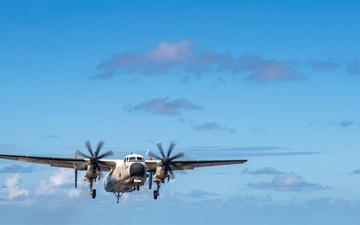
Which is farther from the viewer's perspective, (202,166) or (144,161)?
(202,166)

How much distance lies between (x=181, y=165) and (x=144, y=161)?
11.3 m

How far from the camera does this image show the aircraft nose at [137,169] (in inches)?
3794

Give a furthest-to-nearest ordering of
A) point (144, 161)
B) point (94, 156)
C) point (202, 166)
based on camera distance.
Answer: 1. point (202, 166)
2. point (94, 156)
3. point (144, 161)

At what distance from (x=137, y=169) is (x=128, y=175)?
2.22m

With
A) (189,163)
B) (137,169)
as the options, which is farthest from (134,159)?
(189,163)

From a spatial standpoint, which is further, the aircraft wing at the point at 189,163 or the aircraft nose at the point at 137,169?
the aircraft wing at the point at 189,163

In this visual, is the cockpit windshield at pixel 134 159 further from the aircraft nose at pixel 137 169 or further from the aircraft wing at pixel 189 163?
the aircraft wing at pixel 189 163

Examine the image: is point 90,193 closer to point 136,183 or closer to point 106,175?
point 106,175

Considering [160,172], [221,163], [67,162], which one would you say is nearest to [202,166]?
[221,163]

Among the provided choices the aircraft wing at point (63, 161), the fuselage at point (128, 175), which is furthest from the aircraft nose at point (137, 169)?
the aircraft wing at point (63, 161)

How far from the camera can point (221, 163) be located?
111 m

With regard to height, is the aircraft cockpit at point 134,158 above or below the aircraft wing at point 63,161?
below

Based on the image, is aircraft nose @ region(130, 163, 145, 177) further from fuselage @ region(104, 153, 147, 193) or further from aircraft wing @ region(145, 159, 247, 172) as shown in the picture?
aircraft wing @ region(145, 159, 247, 172)

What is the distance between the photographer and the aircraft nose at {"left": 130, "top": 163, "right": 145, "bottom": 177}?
96.4m
